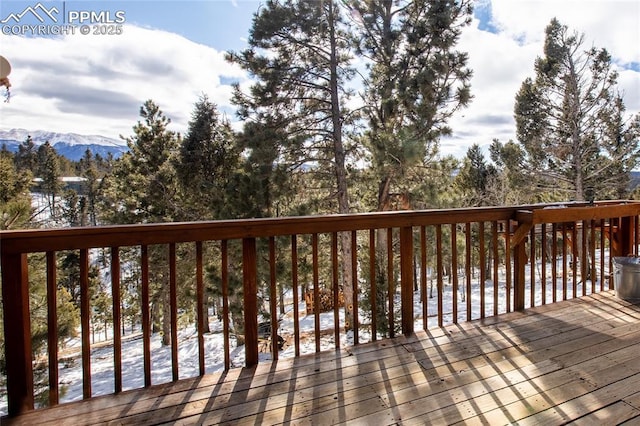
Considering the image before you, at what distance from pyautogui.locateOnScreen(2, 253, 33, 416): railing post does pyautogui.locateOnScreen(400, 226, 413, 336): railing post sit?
→ 6.87 feet

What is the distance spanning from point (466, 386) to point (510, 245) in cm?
145

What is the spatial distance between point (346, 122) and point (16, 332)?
7.15m

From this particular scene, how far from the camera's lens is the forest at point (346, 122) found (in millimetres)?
7129

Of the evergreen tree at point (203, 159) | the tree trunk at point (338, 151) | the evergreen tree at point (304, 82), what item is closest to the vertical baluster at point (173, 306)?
the evergreen tree at point (304, 82)

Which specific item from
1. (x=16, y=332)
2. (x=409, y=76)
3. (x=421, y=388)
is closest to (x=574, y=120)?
(x=409, y=76)

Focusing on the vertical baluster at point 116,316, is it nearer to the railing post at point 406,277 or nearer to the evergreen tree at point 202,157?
the railing post at point 406,277

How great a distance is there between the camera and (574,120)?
987cm

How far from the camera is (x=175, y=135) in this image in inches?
444

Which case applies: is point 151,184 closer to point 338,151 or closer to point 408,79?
point 338,151

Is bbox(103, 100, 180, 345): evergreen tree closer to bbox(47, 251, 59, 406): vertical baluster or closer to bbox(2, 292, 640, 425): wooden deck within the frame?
bbox(47, 251, 59, 406): vertical baluster

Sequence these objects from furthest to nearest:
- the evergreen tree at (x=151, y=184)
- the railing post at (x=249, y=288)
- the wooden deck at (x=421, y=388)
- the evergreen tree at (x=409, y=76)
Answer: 1. the evergreen tree at (x=151, y=184)
2. the evergreen tree at (x=409, y=76)
3. the railing post at (x=249, y=288)
4. the wooden deck at (x=421, y=388)

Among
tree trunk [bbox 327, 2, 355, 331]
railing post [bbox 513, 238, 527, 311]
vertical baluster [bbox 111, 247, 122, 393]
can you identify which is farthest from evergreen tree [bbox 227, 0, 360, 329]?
vertical baluster [bbox 111, 247, 122, 393]

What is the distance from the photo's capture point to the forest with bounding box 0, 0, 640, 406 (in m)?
7.13

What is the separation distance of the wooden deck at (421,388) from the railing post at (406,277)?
12cm
